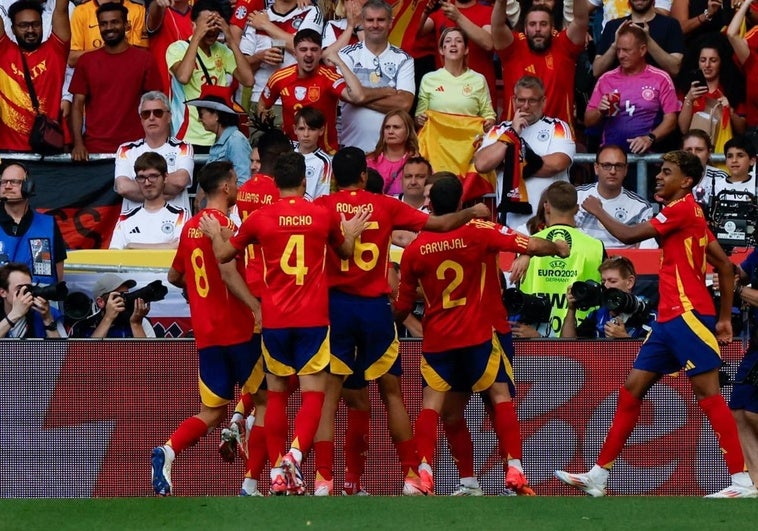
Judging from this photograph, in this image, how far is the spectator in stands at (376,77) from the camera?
15000 millimetres

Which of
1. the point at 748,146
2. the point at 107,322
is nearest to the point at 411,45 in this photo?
the point at 748,146

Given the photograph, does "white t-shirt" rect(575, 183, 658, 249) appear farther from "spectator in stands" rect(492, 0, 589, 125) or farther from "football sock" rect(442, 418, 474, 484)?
"football sock" rect(442, 418, 474, 484)

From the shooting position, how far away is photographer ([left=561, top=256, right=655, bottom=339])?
1203cm

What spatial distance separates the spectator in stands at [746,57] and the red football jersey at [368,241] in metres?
5.56

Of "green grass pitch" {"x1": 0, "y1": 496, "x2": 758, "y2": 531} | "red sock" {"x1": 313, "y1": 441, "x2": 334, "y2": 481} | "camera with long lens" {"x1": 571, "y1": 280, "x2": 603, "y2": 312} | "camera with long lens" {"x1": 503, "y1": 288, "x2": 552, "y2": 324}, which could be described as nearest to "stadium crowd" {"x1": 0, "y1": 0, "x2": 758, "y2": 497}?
"red sock" {"x1": 313, "y1": 441, "x2": 334, "y2": 481}

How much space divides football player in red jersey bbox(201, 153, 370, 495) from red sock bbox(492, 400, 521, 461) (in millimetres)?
1250

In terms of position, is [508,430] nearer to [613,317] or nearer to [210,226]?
[613,317]

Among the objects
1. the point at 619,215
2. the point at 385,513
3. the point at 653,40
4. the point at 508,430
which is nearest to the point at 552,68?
the point at 653,40

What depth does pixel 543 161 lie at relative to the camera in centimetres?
1438

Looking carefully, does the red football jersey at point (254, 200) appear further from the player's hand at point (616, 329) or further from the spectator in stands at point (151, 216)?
the player's hand at point (616, 329)

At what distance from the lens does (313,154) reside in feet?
45.8

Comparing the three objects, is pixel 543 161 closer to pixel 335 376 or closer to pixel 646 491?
pixel 646 491

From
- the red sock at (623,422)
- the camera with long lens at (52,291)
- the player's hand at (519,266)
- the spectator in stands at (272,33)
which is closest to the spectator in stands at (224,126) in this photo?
the spectator in stands at (272,33)

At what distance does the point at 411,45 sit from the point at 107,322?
475cm
